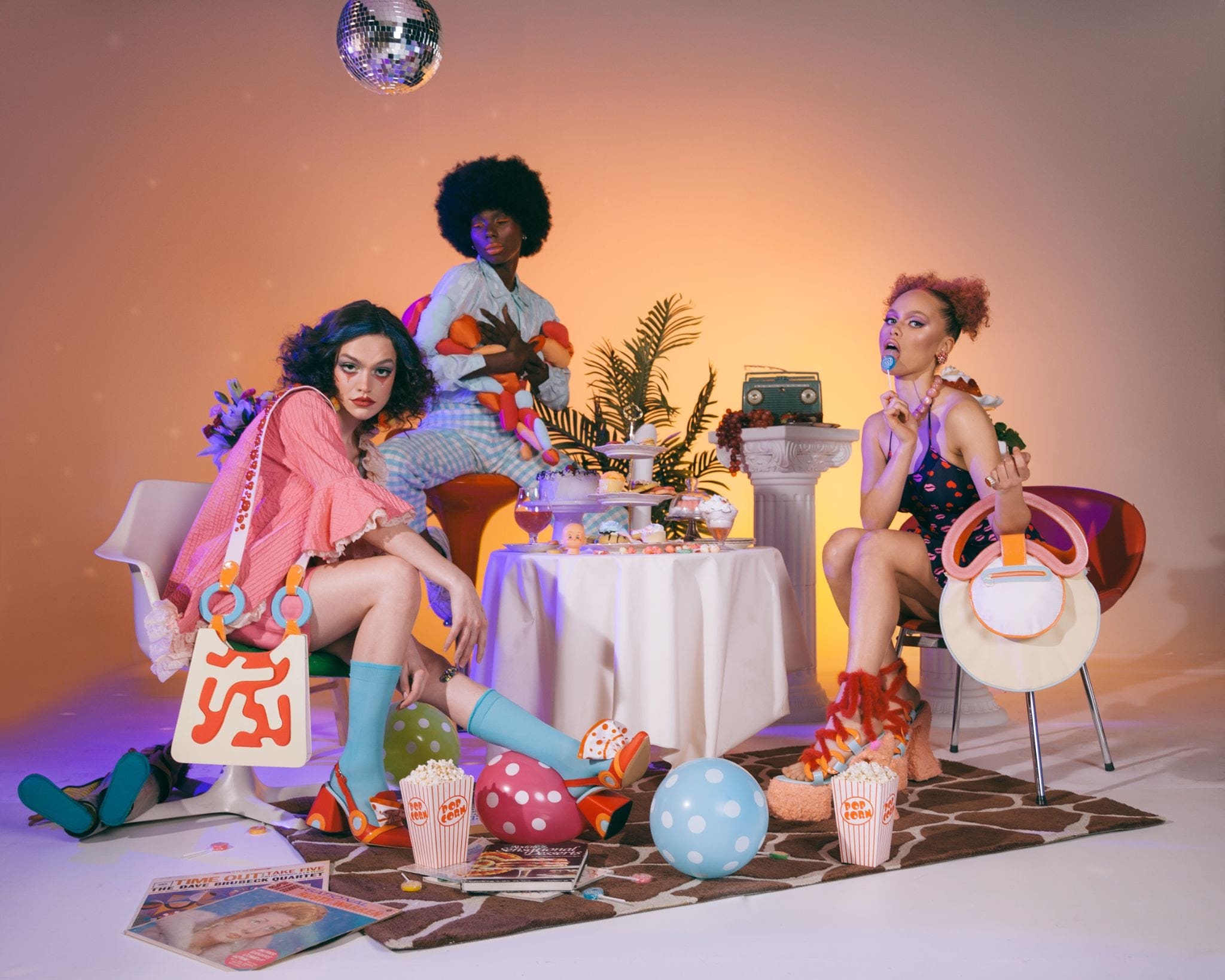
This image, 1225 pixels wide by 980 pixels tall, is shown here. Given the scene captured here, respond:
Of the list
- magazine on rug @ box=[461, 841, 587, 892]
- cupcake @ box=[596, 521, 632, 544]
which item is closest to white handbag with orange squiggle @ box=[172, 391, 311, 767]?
magazine on rug @ box=[461, 841, 587, 892]

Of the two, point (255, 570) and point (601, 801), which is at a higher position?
point (255, 570)

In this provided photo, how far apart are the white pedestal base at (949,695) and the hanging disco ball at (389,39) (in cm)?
259

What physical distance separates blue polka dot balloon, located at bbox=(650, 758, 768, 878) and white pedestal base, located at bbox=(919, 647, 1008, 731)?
1811 mm

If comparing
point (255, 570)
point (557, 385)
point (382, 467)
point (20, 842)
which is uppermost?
point (557, 385)

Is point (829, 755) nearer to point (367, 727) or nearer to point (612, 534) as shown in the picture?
point (612, 534)

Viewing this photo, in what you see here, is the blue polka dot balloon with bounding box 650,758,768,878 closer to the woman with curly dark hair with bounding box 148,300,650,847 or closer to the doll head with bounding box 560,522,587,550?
the woman with curly dark hair with bounding box 148,300,650,847

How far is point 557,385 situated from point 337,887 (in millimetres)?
2682

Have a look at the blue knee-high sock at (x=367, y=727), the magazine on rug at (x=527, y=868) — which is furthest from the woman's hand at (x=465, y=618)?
the magazine on rug at (x=527, y=868)

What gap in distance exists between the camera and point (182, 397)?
605 centimetres

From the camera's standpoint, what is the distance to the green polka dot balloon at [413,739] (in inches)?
110

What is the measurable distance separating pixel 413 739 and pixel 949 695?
2.08 m

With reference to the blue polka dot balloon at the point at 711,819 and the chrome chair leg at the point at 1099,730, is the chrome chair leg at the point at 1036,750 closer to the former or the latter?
the chrome chair leg at the point at 1099,730

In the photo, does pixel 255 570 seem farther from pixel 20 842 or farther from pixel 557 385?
pixel 557 385

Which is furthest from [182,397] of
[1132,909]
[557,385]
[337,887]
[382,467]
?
[1132,909]
